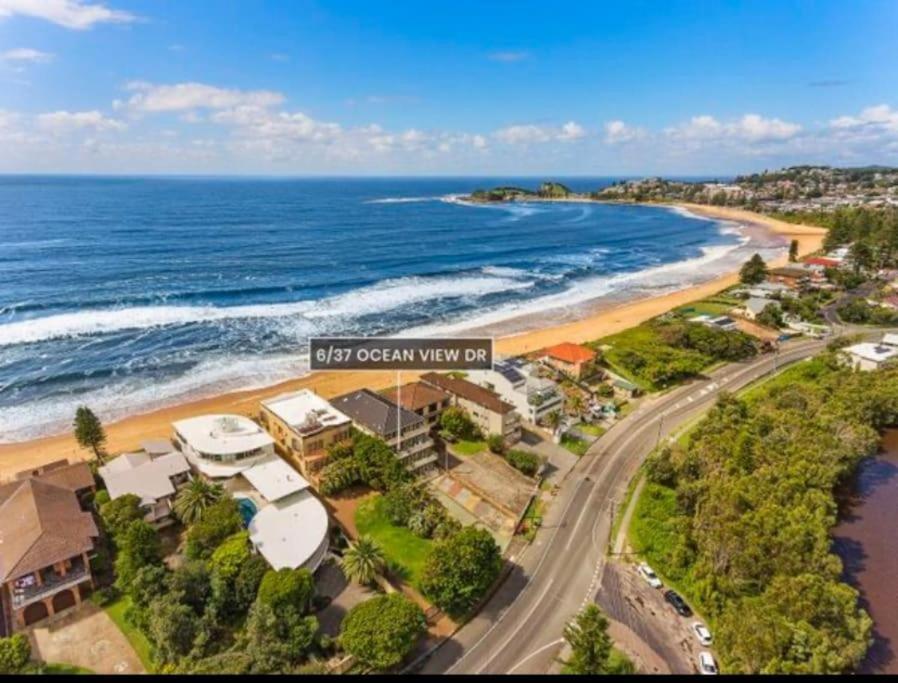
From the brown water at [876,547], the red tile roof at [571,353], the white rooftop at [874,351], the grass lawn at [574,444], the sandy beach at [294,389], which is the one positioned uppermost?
the white rooftop at [874,351]

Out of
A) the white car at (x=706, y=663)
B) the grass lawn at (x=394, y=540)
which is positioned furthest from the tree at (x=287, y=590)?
the white car at (x=706, y=663)

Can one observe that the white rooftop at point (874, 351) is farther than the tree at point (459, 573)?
Yes

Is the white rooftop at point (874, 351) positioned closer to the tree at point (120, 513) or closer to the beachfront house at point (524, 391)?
the beachfront house at point (524, 391)

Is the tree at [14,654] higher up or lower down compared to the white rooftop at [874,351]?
lower down

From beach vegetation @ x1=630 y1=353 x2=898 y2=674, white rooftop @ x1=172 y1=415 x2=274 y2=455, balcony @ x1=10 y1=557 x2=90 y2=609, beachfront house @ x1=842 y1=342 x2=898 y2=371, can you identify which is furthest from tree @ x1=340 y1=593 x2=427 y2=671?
beachfront house @ x1=842 y1=342 x2=898 y2=371

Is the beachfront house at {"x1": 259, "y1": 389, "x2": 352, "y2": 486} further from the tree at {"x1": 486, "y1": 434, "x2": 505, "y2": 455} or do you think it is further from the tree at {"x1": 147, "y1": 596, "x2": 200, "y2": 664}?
the tree at {"x1": 147, "y1": 596, "x2": 200, "y2": 664}

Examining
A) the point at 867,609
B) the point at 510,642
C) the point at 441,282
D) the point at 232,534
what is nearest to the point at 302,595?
the point at 232,534

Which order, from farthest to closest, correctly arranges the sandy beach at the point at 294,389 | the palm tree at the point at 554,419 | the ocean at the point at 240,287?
the ocean at the point at 240,287, the palm tree at the point at 554,419, the sandy beach at the point at 294,389
